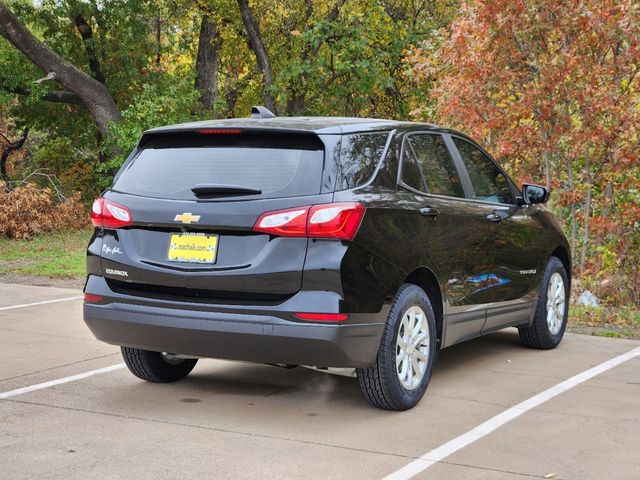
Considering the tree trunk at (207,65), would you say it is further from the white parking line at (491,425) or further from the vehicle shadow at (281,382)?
the white parking line at (491,425)

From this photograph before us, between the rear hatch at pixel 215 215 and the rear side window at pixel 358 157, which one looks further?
the rear side window at pixel 358 157

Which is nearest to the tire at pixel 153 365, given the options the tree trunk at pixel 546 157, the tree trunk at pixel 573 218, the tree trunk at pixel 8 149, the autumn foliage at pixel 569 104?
the autumn foliage at pixel 569 104

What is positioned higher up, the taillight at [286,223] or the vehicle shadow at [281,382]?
the taillight at [286,223]

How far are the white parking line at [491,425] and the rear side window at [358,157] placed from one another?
5.04 ft

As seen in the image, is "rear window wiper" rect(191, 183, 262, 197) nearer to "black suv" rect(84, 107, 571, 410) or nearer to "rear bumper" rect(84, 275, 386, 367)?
"black suv" rect(84, 107, 571, 410)

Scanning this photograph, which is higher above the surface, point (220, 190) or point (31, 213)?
point (220, 190)

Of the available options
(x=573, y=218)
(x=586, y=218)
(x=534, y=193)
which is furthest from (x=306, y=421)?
(x=573, y=218)

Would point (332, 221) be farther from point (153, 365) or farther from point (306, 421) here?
point (153, 365)

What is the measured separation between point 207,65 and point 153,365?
66.2 feet

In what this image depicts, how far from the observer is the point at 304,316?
5473 millimetres

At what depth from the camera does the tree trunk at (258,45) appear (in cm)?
2550

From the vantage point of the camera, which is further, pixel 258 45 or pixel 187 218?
pixel 258 45

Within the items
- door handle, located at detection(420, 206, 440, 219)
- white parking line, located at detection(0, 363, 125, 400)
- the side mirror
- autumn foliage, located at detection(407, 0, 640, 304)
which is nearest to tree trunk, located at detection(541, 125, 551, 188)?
autumn foliage, located at detection(407, 0, 640, 304)

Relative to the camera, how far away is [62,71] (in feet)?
71.2
